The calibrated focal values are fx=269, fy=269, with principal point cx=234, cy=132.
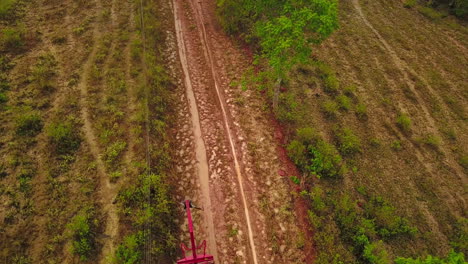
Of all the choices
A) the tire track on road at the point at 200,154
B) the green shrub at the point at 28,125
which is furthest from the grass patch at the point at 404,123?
the green shrub at the point at 28,125

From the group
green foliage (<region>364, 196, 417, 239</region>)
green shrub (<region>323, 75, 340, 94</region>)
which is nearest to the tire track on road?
green foliage (<region>364, 196, 417, 239</region>)

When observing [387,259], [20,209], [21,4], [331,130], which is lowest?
[387,259]

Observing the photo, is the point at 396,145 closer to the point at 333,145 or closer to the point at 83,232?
the point at 333,145

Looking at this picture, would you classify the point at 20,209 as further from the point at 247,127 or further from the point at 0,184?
the point at 247,127

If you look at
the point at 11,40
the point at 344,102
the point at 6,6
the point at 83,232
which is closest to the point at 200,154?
the point at 83,232

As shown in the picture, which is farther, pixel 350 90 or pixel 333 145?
pixel 350 90

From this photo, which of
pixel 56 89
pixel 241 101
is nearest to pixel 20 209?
pixel 56 89
